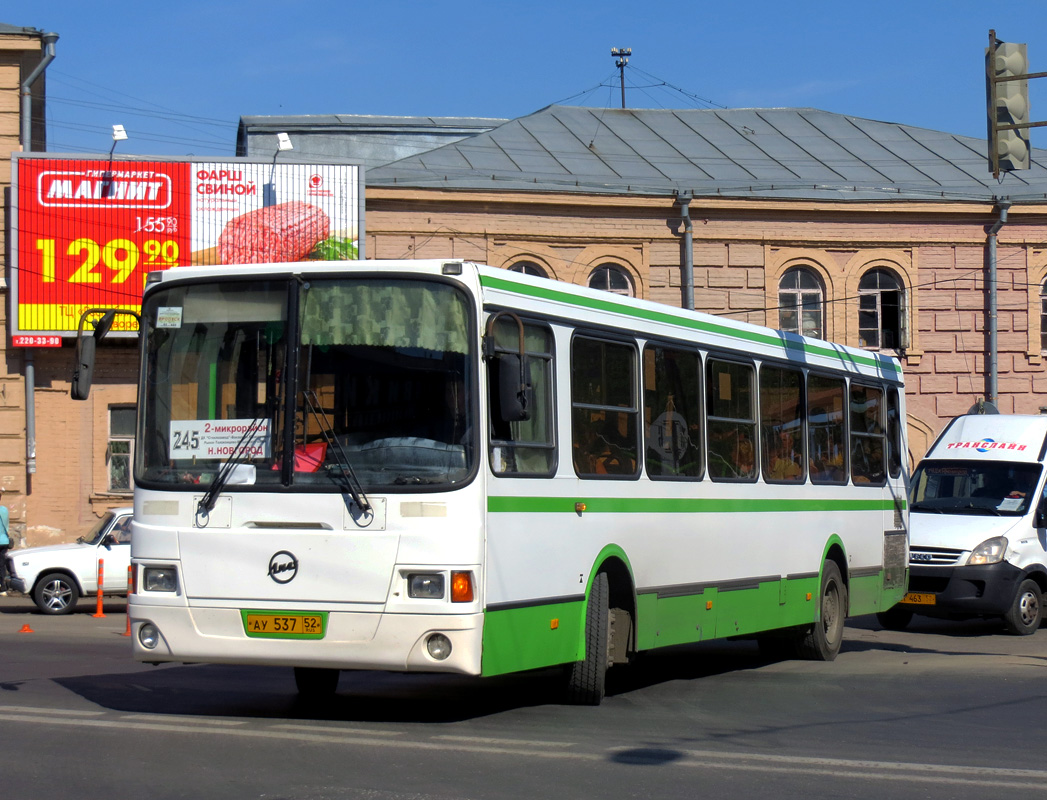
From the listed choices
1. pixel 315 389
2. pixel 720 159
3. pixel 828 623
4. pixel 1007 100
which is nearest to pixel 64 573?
pixel 828 623

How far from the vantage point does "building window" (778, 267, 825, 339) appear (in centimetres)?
3026

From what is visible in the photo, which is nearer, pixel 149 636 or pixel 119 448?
pixel 149 636

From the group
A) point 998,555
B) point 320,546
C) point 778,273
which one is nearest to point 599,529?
point 320,546

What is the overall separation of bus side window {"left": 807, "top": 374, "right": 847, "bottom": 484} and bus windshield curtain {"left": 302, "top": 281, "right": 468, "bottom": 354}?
5.81 m

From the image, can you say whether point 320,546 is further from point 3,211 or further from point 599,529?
point 3,211

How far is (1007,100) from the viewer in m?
13.2

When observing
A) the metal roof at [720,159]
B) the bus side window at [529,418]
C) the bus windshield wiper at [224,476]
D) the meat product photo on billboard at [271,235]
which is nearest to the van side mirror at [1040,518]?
the bus side window at [529,418]

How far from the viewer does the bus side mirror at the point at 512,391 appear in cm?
827

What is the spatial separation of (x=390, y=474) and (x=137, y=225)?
20.3m

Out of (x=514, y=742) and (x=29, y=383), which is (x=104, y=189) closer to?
(x=29, y=383)

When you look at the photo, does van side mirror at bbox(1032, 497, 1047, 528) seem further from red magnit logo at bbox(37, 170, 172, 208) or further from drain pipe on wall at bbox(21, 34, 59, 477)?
drain pipe on wall at bbox(21, 34, 59, 477)

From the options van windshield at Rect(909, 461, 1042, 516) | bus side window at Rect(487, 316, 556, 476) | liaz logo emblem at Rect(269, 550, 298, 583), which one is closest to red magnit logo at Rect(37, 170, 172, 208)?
van windshield at Rect(909, 461, 1042, 516)

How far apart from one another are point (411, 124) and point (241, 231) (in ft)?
45.7

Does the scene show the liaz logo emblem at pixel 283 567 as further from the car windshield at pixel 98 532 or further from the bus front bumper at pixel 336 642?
the car windshield at pixel 98 532
